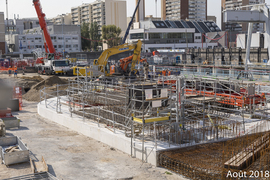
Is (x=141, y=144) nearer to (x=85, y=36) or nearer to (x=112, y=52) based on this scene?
(x=112, y=52)

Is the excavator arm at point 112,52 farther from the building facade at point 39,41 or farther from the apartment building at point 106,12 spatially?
the apartment building at point 106,12

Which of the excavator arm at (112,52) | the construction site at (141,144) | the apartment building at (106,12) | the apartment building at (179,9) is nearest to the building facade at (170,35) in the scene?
the apartment building at (106,12)

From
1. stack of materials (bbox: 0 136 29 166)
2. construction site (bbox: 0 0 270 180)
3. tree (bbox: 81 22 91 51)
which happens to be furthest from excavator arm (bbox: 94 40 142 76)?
tree (bbox: 81 22 91 51)

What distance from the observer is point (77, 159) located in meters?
13.5

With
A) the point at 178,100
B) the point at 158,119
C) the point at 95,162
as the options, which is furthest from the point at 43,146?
the point at 178,100

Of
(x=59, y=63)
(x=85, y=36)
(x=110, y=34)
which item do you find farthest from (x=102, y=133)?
(x=85, y=36)

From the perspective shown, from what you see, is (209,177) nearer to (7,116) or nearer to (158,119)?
(158,119)

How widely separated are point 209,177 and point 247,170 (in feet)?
4.37

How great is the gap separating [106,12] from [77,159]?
121316 mm

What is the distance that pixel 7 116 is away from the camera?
20391 mm

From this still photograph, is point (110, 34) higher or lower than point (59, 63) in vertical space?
higher

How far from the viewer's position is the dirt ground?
11836mm

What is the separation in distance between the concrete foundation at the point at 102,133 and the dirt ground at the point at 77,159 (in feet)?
0.84

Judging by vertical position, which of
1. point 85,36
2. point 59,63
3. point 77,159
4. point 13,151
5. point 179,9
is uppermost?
point 179,9
